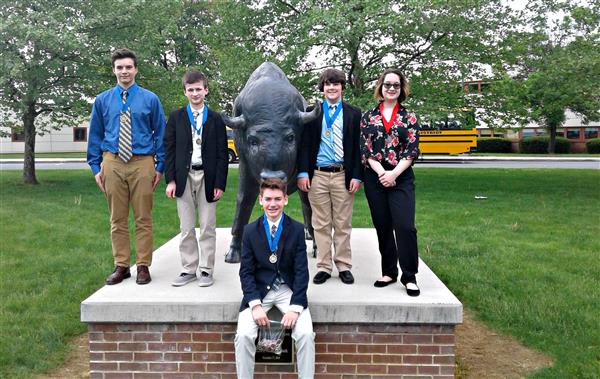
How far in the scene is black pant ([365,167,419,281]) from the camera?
14.0 ft

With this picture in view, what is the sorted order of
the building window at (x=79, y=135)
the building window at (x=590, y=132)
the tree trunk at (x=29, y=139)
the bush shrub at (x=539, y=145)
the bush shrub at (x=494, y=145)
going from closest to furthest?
the tree trunk at (x=29, y=139)
the bush shrub at (x=539, y=145)
the bush shrub at (x=494, y=145)
the building window at (x=79, y=135)
the building window at (x=590, y=132)

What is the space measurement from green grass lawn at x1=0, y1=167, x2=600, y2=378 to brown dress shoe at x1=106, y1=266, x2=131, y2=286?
0.92m

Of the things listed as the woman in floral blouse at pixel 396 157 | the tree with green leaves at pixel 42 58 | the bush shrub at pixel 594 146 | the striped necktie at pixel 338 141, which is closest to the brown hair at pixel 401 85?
the woman in floral blouse at pixel 396 157

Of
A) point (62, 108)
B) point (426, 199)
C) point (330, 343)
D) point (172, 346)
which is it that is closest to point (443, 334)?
point (330, 343)

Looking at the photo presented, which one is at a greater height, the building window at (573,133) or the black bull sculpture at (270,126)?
the building window at (573,133)

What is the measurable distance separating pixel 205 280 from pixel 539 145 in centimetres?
3854

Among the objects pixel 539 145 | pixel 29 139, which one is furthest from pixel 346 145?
pixel 539 145

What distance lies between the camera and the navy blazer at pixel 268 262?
3.68m

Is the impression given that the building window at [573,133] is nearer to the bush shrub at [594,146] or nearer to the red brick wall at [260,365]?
the bush shrub at [594,146]

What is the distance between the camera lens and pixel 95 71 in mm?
14711

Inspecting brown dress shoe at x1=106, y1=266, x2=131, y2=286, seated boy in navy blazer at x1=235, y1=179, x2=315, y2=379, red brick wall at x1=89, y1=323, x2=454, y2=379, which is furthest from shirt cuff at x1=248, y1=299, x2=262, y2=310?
brown dress shoe at x1=106, y1=266, x2=131, y2=286

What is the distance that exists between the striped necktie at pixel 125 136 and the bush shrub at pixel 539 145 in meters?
Answer: 38.1

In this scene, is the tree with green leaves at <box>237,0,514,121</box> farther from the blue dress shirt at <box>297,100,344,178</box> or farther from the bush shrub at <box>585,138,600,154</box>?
the bush shrub at <box>585,138,600,154</box>

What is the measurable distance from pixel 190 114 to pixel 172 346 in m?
1.85
